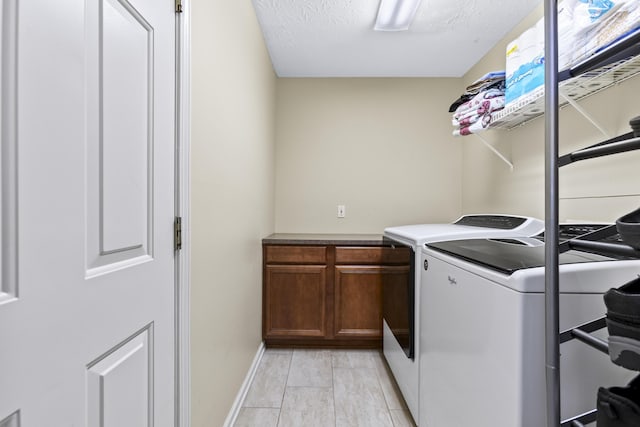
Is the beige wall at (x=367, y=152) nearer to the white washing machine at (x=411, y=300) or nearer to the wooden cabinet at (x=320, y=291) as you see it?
the wooden cabinet at (x=320, y=291)

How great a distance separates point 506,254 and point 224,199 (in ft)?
3.76

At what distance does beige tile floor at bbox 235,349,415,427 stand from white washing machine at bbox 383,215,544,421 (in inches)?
5.1

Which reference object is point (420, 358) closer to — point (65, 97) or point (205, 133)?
point (205, 133)

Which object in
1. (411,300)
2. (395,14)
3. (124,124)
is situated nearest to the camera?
(124,124)

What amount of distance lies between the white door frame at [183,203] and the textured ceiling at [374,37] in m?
1.22

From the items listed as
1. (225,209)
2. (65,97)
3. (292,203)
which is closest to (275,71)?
(292,203)

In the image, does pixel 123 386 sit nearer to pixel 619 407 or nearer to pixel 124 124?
pixel 124 124

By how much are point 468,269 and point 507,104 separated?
1.19 metres

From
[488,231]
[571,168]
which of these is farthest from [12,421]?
[571,168]

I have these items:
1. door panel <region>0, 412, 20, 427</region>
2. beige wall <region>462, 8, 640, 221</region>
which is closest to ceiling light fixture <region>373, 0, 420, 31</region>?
beige wall <region>462, 8, 640, 221</region>

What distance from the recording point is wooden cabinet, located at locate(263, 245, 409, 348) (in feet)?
8.12

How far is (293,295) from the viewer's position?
249cm

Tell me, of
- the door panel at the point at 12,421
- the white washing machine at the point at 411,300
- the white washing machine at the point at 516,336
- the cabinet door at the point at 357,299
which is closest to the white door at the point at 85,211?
the door panel at the point at 12,421

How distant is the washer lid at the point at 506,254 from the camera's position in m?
0.92
